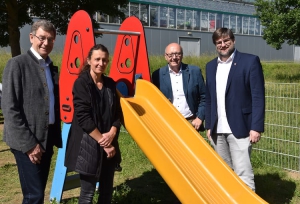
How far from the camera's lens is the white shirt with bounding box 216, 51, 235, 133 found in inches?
141

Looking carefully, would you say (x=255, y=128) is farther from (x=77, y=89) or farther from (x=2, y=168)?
(x=2, y=168)

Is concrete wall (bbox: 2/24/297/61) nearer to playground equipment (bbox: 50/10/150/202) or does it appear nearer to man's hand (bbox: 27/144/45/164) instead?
playground equipment (bbox: 50/10/150/202)

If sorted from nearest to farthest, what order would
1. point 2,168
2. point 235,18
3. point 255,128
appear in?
point 255,128 → point 2,168 → point 235,18

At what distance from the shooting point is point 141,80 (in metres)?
4.19

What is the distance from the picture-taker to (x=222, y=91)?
3.61m

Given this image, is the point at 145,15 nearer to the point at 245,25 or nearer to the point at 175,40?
the point at 175,40

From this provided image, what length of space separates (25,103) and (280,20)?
16857 mm

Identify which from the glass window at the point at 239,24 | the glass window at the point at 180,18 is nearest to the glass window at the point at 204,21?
the glass window at the point at 180,18

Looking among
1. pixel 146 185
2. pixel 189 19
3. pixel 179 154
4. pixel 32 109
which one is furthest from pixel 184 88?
pixel 189 19

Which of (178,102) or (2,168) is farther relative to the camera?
(2,168)

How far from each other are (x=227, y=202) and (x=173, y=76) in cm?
145

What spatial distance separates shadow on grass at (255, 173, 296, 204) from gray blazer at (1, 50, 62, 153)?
280 centimetres

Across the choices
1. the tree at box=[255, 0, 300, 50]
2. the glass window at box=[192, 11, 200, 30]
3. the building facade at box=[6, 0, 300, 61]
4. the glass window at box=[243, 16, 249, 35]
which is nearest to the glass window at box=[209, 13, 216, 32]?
the building facade at box=[6, 0, 300, 61]

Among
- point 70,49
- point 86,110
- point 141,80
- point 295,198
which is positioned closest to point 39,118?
point 86,110
